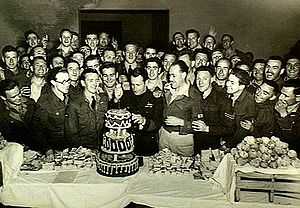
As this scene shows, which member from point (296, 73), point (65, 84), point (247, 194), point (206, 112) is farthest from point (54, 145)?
point (296, 73)

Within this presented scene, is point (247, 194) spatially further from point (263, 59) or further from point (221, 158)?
point (263, 59)

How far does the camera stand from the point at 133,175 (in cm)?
438

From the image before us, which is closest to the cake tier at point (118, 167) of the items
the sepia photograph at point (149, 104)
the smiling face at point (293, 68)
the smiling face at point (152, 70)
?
the sepia photograph at point (149, 104)

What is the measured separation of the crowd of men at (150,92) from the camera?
432 cm

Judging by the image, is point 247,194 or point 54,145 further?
point 54,145

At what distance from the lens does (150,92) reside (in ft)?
14.5

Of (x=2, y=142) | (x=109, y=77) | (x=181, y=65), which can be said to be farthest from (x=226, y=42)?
(x=2, y=142)

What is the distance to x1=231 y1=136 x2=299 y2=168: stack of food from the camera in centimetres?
A: 418

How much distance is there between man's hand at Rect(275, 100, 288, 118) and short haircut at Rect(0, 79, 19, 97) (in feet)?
5.84

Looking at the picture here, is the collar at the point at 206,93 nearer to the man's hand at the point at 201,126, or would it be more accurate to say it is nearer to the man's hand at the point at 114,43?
the man's hand at the point at 201,126

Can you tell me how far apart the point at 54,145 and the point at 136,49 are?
2.93 feet

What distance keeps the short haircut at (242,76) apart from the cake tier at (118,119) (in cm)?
75

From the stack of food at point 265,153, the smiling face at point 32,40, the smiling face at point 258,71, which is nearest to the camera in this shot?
the stack of food at point 265,153

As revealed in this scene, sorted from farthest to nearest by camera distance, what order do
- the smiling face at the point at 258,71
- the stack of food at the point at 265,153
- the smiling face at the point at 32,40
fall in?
1. the smiling face at the point at 32,40
2. the smiling face at the point at 258,71
3. the stack of food at the point at 265,153
